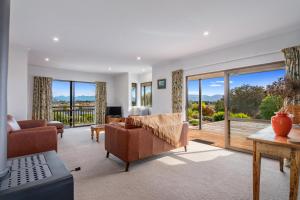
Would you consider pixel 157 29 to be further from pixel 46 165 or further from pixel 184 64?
pixel 46 165

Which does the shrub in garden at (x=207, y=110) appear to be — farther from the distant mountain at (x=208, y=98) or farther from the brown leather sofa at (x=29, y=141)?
the brown leather sofa at (x=29, y=141)

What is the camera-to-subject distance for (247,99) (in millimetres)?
3961

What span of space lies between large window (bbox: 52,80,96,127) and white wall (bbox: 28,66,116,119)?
0.24 m

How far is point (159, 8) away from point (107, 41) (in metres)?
1.69

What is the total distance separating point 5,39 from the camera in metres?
1.02

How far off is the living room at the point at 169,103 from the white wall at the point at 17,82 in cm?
2

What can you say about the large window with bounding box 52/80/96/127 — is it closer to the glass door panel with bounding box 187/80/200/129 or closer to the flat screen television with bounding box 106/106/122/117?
the flat screen television with bounding box 106/106/122/117

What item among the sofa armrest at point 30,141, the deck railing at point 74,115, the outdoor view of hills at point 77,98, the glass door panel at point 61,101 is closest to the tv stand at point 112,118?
the deck railing at point 74,115

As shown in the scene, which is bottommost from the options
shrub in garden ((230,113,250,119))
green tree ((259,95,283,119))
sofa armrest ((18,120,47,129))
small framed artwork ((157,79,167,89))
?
sofa armrest ((18,120,47,129))

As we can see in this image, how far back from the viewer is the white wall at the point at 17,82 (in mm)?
3828

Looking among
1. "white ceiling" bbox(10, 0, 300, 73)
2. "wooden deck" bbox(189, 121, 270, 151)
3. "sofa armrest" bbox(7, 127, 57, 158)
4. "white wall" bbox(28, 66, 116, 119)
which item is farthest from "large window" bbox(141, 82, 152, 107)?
"sofa armrest" bbox(7, 127, 57, 158)

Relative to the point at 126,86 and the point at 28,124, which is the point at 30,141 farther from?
the point at 126,86

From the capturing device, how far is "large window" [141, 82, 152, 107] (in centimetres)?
747

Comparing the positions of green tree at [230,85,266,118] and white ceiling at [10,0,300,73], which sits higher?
white ceiling at [10,0,300,73]
